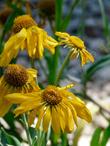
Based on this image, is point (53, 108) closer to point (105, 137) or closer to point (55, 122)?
point (55, 122)

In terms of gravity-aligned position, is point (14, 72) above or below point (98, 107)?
above

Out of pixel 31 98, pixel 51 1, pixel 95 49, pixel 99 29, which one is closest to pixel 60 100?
pixel 31 98

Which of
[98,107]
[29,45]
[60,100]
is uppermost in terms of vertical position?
[29,45]

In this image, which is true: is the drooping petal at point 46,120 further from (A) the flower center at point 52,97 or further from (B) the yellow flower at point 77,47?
(B) the yellow flower at point 77,47

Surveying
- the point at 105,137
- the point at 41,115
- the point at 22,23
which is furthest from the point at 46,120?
the point at 105,137

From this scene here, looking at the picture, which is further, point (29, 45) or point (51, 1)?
point (51, 1)

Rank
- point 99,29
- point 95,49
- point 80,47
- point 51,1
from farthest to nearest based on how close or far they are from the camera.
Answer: point 99,29 < point 95,49 < point 51,1 < point 80,47

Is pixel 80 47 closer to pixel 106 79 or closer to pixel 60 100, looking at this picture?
pixel 60 100

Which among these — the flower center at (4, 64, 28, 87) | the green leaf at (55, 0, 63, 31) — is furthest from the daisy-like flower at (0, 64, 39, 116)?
the green leaf at (55, 0, 63, 31)
